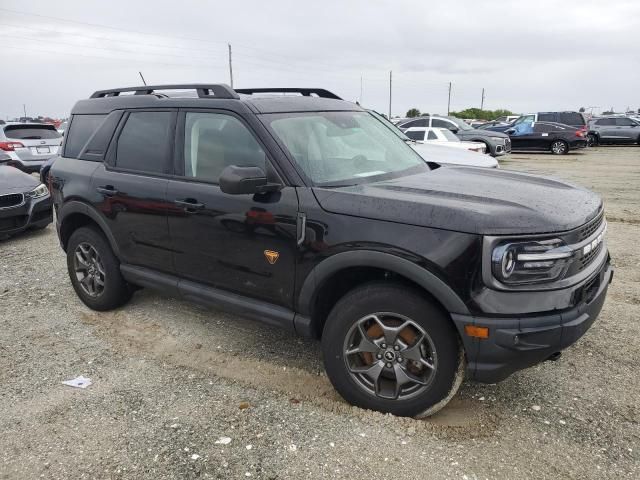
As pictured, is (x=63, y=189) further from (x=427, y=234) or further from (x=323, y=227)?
(x=427, y=234)

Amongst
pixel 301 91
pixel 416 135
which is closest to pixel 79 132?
pixel 301 91

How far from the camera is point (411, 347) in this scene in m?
2.78

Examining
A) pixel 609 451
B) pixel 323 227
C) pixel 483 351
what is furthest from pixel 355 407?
pixel 609 451

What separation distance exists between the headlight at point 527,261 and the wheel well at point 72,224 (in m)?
3.37

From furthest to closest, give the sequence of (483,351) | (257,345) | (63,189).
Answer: (63,189), (257,345), (483,351)

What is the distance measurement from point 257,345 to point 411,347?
5.09ft

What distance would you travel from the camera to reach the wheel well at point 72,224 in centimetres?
452

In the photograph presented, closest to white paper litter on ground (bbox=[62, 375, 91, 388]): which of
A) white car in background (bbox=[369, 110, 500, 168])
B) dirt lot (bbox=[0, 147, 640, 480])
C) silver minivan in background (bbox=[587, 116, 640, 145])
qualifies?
dirt lot (bbox=[0, 147, 640, 480])

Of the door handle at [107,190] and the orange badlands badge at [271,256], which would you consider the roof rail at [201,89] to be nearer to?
the door handle at [107,190]

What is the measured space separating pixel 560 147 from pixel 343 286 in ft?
71.5

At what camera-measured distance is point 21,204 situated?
734 cm

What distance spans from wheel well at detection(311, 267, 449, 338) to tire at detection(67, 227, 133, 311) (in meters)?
2.05

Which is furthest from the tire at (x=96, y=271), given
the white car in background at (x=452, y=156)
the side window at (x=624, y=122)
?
the side window at (x=624, y=122)

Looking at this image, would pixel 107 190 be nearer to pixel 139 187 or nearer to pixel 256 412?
pixel 139 187
